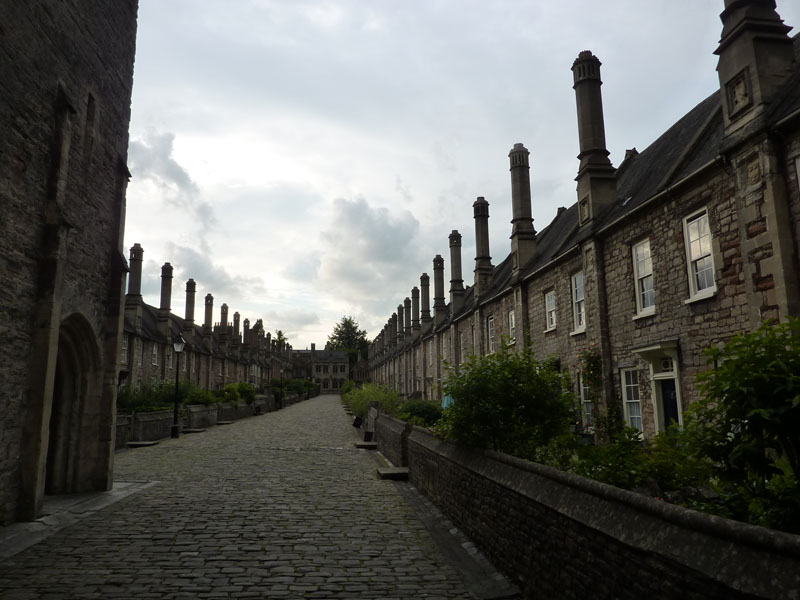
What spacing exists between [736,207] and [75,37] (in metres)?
13.2

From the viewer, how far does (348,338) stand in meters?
143

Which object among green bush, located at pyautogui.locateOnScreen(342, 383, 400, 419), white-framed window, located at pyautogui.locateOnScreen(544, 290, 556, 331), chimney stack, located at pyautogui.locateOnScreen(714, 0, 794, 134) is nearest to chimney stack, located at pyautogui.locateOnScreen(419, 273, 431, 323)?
green bush, located at pyautogui.locateOnScreen(342, 383, 400, 419)

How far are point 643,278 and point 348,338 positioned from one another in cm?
13086

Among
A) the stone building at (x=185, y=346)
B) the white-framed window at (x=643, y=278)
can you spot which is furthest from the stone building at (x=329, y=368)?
the white-framed window at (x=643, y=278)

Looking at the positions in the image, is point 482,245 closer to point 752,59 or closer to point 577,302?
point 577,302

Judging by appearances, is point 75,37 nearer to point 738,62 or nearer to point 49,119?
point 49,119

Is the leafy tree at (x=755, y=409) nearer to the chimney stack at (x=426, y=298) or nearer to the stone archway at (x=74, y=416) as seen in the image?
the stone archway at (x=74, y=416)

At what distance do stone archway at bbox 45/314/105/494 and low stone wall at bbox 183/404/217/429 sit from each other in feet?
52.7

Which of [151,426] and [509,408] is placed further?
[151,426]

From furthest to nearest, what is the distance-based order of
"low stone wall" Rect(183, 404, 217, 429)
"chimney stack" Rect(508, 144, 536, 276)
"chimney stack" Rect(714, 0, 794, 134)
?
"low stone wall" Rect(183, 404, 217, 429), "chimney stack" Rect(508, 144, 536, 276), "chimney stack" Rect(714, 0, 794, 134)

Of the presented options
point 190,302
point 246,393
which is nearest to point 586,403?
point 246,393

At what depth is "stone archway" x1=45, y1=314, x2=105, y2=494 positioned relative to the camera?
10.8 m

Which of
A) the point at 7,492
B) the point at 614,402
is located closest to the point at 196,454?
the point at 7,492

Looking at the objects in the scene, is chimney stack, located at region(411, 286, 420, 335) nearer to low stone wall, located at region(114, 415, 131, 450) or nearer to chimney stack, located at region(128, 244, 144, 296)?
chimney stack, located at region(128, 244, 144, 296)
